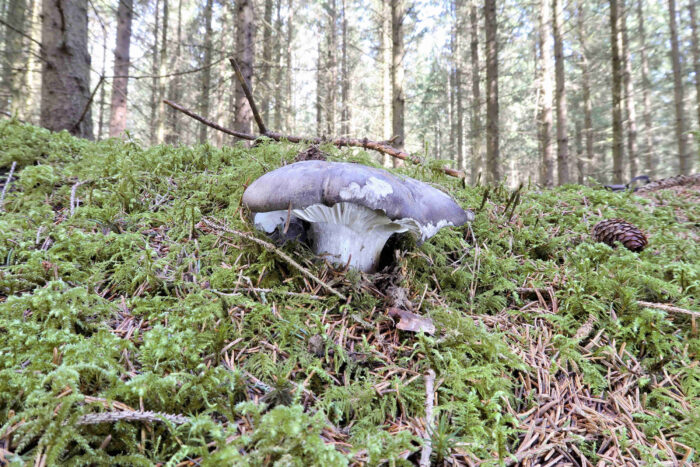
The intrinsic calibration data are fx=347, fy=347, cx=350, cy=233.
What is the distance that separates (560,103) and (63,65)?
12.4 m

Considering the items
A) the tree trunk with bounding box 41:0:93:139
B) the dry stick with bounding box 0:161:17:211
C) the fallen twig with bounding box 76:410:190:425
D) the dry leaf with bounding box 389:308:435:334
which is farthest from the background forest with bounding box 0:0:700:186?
the fallen twig with bounding box 76:410:190:425

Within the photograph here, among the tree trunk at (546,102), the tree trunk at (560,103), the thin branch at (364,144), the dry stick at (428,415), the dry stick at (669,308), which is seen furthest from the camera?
the tree trunk at (546,102)

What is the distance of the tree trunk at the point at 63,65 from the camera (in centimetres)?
417

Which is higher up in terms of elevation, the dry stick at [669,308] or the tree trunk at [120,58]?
the tree trunk at [120,58]

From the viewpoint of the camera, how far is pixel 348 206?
5.50 feet

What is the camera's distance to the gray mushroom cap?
1491 mm

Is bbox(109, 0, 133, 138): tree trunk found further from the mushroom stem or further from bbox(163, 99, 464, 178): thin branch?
the mushroom stem

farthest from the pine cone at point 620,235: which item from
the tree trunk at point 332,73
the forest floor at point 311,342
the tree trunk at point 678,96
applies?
the tree trunk at point 332,73

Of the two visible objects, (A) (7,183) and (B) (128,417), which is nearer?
(B) (128,417)

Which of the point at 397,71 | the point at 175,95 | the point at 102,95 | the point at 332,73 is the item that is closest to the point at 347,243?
the point at 397,71

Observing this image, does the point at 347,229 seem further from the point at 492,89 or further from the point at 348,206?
the point at 492,89

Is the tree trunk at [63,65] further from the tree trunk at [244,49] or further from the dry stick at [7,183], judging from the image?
the tree trunk at [244,49]

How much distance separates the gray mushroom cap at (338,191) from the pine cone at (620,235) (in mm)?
1596

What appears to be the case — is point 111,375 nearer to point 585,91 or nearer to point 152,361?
point 152,361
